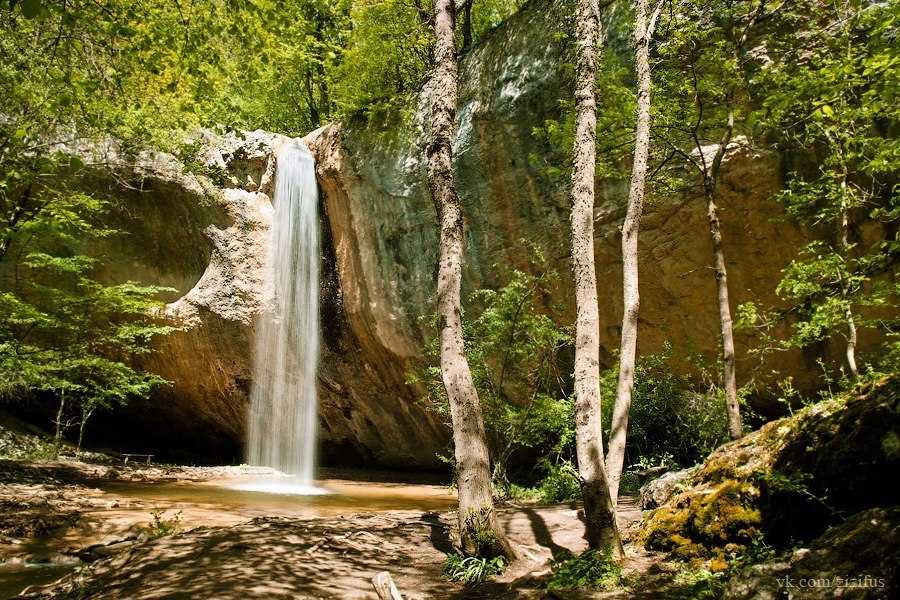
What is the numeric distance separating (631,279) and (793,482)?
10.7 ft

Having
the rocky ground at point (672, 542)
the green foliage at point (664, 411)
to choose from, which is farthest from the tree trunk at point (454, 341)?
the green foliage at point (664, 411)

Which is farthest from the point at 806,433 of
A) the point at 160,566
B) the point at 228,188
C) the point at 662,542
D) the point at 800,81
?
the point at 228,188

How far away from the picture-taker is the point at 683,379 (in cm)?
1126

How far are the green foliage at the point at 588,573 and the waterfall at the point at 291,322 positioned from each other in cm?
1290

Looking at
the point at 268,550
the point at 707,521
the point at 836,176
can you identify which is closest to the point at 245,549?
the point at 268,550

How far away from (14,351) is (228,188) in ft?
28.8

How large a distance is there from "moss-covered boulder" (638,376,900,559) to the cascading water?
1302 cm

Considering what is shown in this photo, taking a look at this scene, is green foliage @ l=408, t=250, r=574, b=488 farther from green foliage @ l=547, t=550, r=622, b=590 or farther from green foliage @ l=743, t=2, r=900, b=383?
green foliage @ l=547, t=550, r=622, b=590

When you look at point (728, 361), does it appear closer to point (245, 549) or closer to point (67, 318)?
point (245, 549)

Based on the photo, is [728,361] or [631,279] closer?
[631,279]

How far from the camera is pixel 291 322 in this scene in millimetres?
16578

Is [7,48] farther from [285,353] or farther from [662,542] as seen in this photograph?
[285,353]

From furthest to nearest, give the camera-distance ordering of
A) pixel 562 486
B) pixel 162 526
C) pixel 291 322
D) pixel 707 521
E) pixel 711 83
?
pixel 291 322
pixel 562 486
pixel 711 83
pixel 162 526
pixel 707 521

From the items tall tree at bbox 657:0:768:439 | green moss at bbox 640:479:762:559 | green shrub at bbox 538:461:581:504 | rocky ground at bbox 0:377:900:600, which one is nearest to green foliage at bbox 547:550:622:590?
rocky ground at bbox 0:377:900:600
